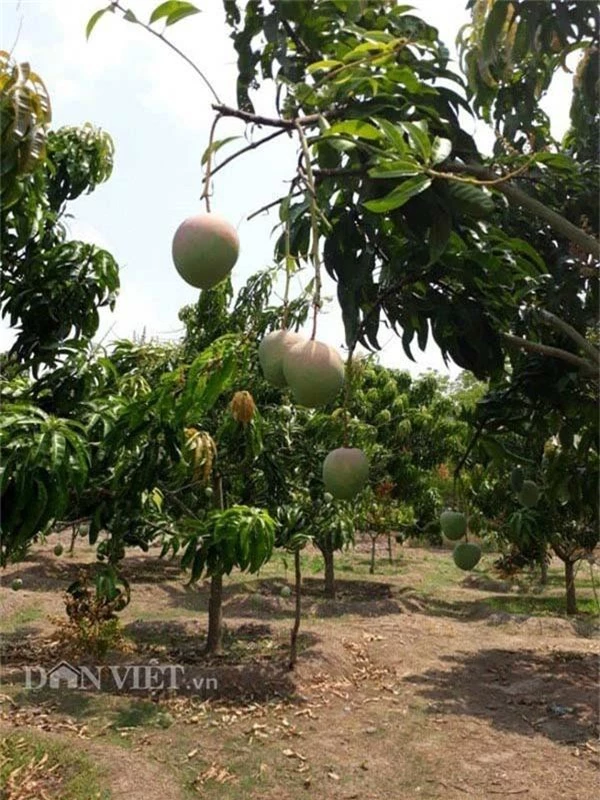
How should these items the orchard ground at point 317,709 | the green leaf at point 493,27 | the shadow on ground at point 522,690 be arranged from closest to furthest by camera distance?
the green leaf at point 493,27 < the orchard ground at point 317,709 < the shadow on ground at point 522,690

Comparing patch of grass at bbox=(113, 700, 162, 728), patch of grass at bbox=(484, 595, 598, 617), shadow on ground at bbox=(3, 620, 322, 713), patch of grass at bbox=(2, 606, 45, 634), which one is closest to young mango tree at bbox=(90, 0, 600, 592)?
patch of grass at bbox=(113, 700, 162, 728)

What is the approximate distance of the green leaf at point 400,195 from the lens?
1.07 metres

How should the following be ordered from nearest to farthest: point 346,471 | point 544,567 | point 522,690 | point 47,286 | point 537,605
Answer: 1. point 346,471
2. point 47,286
3. point 522,690
4. point 537,605
5. point 544,567

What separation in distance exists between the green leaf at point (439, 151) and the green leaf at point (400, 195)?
3.4 inches

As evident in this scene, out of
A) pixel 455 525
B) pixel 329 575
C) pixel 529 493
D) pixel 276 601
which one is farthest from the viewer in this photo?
pixel 329 575

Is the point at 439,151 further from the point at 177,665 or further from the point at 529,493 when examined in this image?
the point at 177,665

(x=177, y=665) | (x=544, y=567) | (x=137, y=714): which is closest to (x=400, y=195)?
(x=137, y=714)

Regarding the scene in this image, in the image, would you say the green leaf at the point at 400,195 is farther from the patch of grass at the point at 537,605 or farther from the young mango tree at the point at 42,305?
the patch of grass at the point at 537,605

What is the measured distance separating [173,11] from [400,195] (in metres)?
0.41

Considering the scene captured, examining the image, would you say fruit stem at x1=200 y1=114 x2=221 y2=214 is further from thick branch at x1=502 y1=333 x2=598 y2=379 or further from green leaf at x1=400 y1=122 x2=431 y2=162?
thick branch at x1=502 y1=333 x2=598 y2=379

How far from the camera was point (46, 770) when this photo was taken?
158 inches

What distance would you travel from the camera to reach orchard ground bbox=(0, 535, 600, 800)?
13.6ft

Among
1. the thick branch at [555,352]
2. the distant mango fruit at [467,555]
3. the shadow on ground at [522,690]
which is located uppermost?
the thick branch at [555,352]

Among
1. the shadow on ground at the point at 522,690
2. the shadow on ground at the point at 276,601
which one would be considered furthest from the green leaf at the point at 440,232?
the shadow on ground at the point at 276,601
